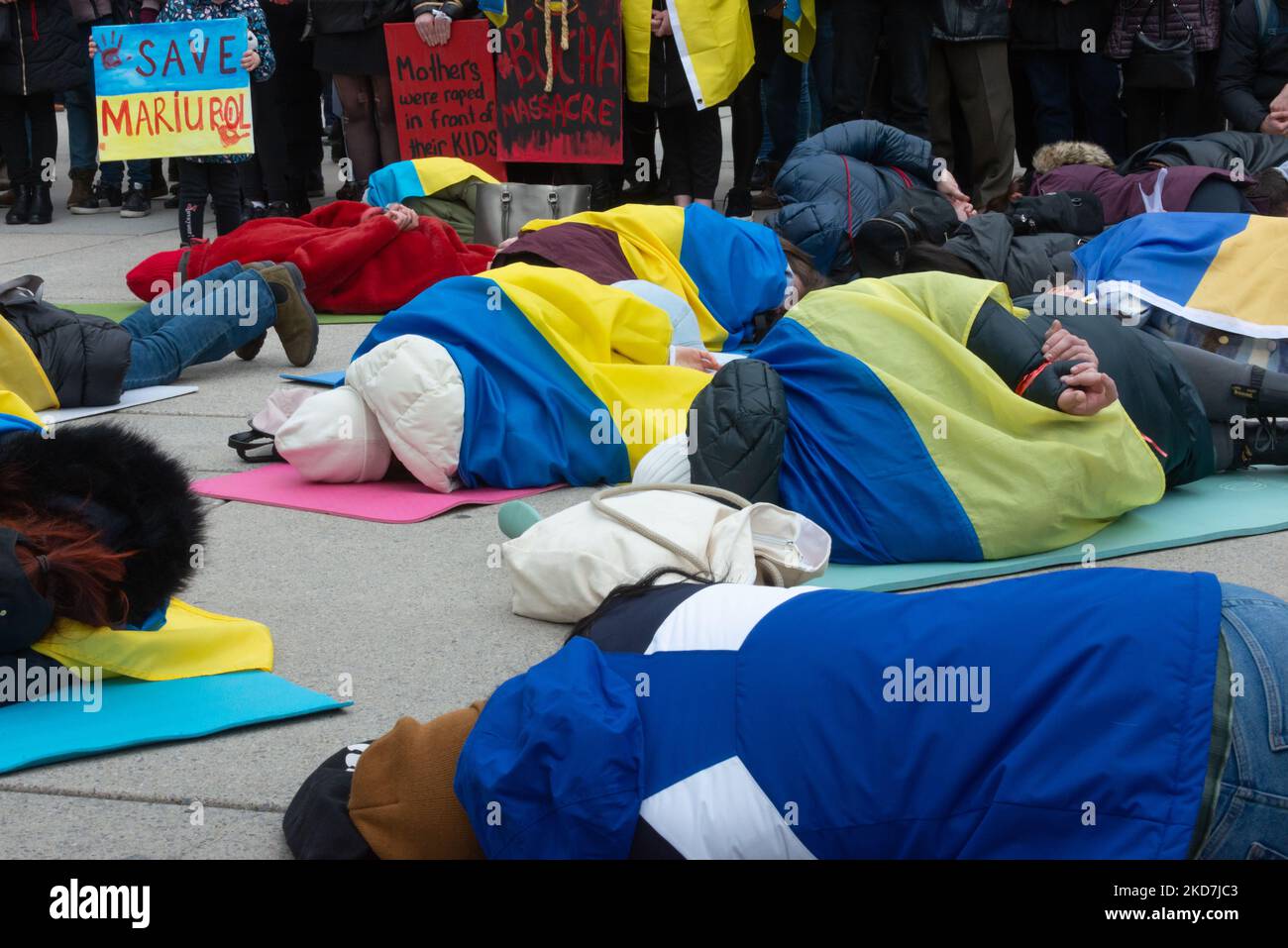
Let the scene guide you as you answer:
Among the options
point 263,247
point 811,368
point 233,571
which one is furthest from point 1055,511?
point 263,247

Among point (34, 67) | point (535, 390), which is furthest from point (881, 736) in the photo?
point (34, 67)

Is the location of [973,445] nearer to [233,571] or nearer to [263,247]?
[233,571]

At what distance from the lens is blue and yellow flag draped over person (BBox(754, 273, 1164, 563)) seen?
3.39 m

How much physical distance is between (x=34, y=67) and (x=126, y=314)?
2715mm

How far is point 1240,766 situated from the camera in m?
1.49

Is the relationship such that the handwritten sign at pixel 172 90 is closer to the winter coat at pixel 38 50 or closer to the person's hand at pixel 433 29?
A: the person's hand at pixel 433 29

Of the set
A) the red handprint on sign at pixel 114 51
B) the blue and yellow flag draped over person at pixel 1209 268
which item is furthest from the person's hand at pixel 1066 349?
the red handprint on sign at pixel 114 51

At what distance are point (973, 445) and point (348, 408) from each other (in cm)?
166

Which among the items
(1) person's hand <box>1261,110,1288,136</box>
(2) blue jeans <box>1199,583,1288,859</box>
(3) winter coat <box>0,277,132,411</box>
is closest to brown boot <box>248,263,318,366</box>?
(3) winter coat <box>0,277,132,411</box>

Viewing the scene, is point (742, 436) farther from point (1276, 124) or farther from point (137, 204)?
point (137, 204)

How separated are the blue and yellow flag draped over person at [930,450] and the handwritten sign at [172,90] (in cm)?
434

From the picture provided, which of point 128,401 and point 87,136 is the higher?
point 87,136

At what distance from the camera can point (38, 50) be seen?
838cm

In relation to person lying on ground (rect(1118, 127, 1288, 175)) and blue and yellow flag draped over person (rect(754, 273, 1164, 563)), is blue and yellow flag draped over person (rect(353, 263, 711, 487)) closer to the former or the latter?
blue and yellow flag draped over person (rect(754, 273, 1164, 563))
